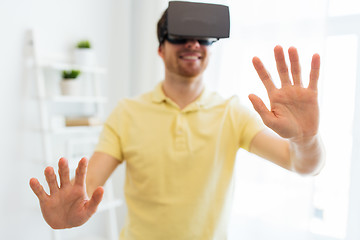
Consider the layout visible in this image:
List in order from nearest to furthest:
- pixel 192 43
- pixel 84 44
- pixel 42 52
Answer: pixel 192 43
pixel 42 52
pixel 84 44

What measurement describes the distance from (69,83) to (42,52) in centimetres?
23

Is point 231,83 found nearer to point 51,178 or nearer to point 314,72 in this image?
point 314,72

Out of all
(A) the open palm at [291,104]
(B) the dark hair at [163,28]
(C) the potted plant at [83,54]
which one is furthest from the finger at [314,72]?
(C) the potted plant at [83,54]

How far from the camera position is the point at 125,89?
2172 mm

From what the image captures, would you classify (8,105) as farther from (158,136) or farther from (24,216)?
(158,136)

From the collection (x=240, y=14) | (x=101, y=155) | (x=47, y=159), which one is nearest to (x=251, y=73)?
(x=240, y=14)

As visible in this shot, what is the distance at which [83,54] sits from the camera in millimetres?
1872

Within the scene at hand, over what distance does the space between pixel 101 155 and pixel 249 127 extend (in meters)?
0.51

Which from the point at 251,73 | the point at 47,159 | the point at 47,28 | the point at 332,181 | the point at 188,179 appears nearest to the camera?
the point at 188,179

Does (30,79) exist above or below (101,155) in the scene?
above

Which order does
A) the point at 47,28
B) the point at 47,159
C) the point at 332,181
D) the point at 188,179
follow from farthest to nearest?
1. the point at 47,28
2. the point at 47,159
3. the point at 332,181
4. the point at 188,179

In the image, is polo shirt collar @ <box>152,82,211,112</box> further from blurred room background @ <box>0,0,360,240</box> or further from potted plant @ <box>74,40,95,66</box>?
potted plant @ <box>74,40,95,66</box>

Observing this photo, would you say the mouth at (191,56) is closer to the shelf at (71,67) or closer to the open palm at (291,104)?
the open palm at (291,104)

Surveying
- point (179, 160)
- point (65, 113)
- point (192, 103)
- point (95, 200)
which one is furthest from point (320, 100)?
point (65, 113)
